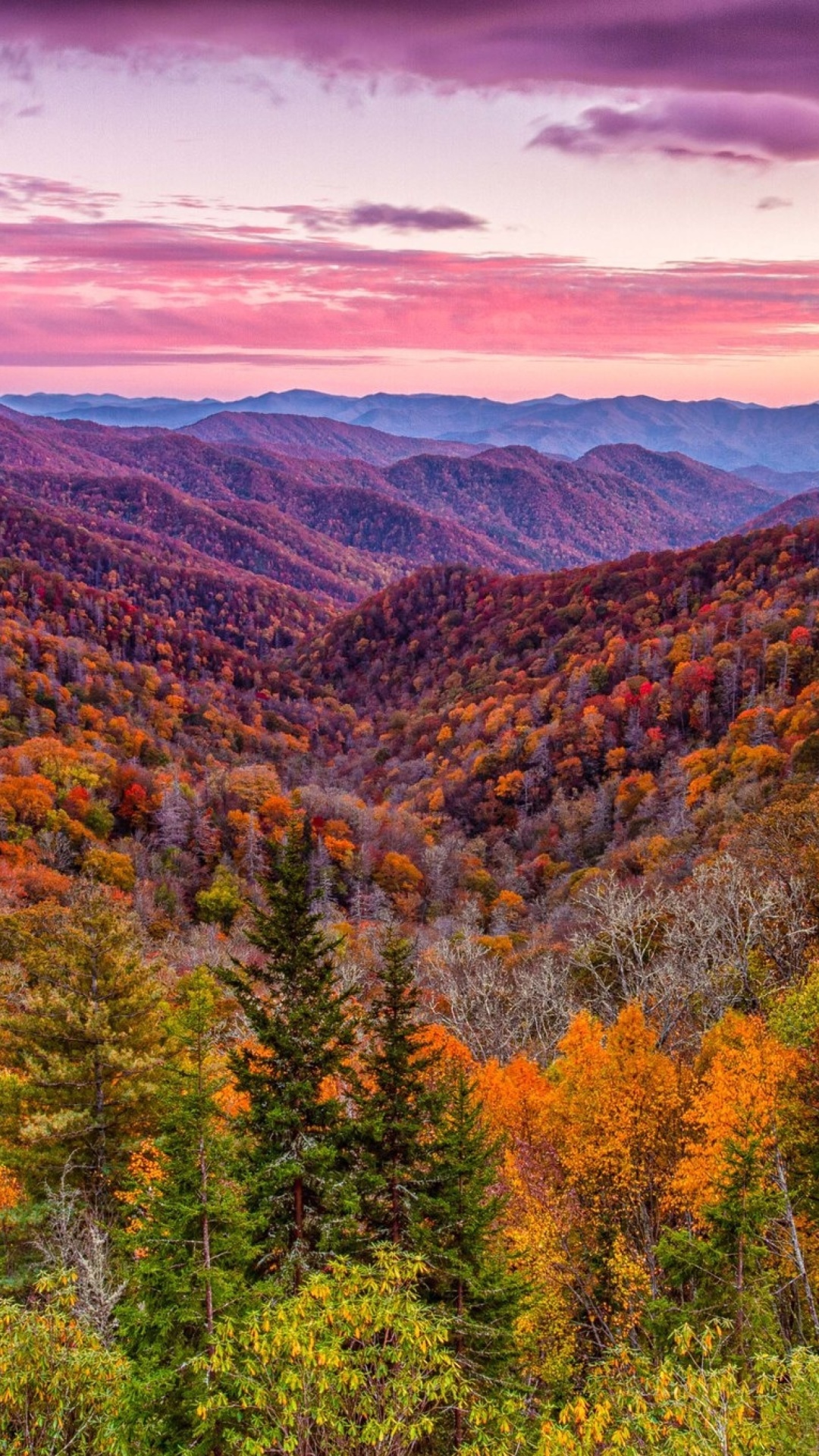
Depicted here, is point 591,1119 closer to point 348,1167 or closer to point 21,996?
point 348,1167

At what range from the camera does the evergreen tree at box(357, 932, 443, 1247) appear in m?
18.0

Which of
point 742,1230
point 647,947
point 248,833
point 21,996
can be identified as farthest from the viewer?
point 248,833

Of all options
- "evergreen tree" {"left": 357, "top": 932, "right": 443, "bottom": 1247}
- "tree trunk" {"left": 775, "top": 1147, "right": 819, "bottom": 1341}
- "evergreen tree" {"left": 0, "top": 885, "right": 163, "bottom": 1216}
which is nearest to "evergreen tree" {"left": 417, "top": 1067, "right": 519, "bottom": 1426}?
"evergreen tree" {"left": 357, "top": 932, "right": 443, "bottom": 1247}

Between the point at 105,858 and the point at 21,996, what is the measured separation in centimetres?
4136

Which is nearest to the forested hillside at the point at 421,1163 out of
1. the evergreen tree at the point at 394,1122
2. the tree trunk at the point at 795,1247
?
the evergreen tree at the point at 394,1122

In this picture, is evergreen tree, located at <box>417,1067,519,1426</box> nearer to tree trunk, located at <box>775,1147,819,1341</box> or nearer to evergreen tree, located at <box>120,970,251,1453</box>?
evergreen tree, located at <box>120,970,251,1453</box>

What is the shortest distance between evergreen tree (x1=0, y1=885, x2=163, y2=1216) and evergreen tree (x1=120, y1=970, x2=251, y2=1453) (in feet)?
30.4

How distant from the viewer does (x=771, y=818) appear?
4659cm

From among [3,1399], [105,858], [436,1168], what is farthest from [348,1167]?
[105,858]

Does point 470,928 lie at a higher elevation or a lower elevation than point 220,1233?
lower

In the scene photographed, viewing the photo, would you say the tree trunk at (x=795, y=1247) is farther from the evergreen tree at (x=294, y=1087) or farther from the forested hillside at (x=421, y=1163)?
the evergreen tree at (x=294, y=1087)

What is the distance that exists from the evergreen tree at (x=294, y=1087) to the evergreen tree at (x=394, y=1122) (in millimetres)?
532

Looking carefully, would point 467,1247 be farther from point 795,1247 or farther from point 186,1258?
point 795,1247

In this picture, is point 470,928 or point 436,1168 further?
point 470,928
